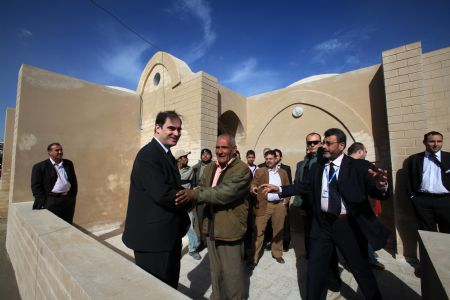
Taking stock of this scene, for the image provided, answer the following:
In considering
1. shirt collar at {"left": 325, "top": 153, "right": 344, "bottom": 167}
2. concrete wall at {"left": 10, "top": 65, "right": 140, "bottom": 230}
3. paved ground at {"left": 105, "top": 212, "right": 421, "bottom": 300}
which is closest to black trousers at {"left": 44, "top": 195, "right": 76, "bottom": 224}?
concrete wall at {"left": 10, "top": 65, "right": 140, "bottom": 230}

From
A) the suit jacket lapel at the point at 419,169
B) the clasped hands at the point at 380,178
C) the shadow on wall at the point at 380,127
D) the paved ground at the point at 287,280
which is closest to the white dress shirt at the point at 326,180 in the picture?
the clasped hands at the point at 380,178

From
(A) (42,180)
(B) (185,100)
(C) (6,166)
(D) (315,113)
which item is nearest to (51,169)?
(A) (42,180)

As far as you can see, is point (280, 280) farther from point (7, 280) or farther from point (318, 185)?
point (7, 280)

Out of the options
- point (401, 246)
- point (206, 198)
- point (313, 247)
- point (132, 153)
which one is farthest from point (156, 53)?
point (401, 246)

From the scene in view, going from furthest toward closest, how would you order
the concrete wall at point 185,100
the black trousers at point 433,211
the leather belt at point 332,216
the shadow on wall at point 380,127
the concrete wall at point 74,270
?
the concrete wall at point 185,100 < the shadow on wall at point 380,127 < the black trousers at point 433,211 < the leather belt at point 332,216 < the concrete wall at point 74,270

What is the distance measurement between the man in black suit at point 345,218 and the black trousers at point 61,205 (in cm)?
411

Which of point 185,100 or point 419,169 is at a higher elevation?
point 185,100

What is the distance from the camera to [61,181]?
12.9 ft

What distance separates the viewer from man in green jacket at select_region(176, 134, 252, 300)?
7.08 feet

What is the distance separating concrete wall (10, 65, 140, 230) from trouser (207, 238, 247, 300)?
17.1 feet

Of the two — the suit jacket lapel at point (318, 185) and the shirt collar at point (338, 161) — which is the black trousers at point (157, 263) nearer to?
the suit jacket lapel at point (318, 185)

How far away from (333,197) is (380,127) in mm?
3730

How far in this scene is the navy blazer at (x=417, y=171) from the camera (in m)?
3.33

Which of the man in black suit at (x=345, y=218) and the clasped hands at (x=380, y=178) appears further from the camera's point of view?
the man in black suit at (x=345, y=218)
